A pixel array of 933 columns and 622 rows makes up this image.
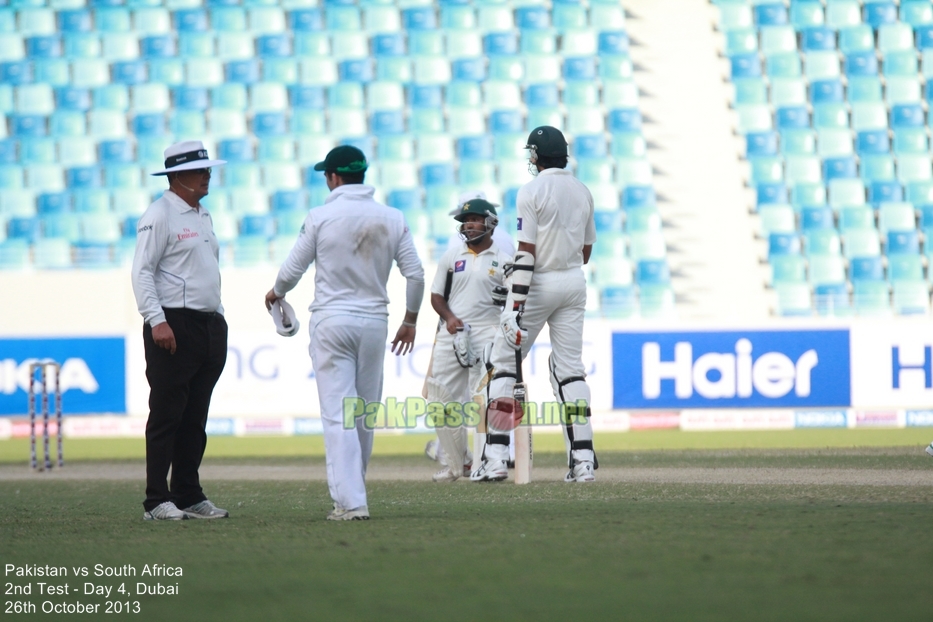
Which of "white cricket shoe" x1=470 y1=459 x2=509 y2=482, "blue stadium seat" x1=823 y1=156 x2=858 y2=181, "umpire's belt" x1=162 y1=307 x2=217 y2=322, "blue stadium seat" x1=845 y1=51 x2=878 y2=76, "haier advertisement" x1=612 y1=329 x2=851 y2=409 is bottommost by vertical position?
"white cricket shoe" x1=470 y1=459 x2=509 y2=482

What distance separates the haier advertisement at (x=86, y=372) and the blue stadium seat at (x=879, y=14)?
595 inches

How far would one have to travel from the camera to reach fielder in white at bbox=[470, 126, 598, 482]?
332 inches

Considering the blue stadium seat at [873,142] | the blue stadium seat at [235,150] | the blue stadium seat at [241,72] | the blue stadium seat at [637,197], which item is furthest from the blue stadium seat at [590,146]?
the blue stadium seat at [241,72]

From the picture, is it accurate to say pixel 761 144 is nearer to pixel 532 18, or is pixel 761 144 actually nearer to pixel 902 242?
pixel 902 242

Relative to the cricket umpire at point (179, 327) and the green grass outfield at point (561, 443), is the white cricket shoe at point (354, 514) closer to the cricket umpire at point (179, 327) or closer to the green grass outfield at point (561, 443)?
the cricket umpire at point (179, 327)

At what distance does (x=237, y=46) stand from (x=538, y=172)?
1554 centimetres

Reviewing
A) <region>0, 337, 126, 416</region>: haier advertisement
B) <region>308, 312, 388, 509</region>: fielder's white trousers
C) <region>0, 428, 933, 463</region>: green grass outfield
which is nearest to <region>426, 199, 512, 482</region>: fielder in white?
<region>308, 312, 388, 509</region>: fielder's white trousers

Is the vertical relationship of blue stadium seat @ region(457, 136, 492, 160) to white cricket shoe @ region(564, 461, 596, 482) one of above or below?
above

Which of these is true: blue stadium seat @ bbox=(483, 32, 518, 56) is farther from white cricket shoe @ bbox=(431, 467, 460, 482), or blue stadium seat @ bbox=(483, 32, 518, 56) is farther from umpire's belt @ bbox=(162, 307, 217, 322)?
umpire's belt @ bbox=(162, 307, 217, 322)

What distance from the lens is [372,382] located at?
21.2 ft

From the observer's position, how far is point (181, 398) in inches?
262

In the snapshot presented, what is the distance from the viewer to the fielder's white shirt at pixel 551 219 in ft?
27.9

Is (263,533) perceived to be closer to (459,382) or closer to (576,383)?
(576,383)

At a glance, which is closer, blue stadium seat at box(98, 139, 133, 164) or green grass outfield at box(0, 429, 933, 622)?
green grass outfield at box(0, 429, 933, 622)
